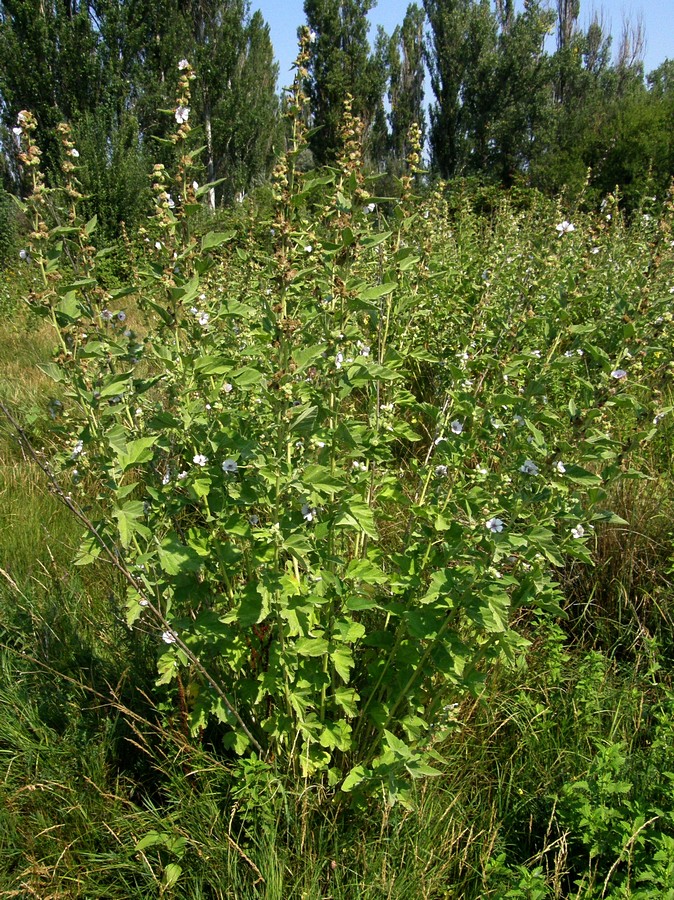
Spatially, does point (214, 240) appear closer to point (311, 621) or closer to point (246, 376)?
point (246, 376)

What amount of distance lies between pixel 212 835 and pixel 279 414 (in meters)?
1.32

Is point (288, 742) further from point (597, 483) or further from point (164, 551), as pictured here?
point (597, 483)

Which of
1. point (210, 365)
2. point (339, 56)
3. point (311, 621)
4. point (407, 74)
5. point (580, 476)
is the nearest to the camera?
point (210, 365)

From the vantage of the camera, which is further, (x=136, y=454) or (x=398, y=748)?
(x=398, y=748)

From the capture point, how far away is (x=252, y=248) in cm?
347

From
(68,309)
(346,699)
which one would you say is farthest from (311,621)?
(68,309)

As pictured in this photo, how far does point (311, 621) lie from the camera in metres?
1.87

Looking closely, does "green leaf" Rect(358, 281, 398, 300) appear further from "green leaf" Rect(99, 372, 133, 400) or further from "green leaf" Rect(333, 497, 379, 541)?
"green leaf" Rect(99, 372, 133, 400)

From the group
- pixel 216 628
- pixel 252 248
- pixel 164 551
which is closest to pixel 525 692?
pixel 216 628

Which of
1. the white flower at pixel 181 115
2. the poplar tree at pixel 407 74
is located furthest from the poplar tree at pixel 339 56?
the white flower at pixel 181 115

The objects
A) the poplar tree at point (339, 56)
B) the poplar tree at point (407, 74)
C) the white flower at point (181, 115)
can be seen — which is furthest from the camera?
the poplar tree at point (407, 74)

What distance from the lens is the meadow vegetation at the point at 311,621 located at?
1696 mm

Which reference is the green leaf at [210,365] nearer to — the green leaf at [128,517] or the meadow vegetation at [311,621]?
the meadow vegetation at [311,621]

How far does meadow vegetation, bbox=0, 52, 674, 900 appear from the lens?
170 cm
